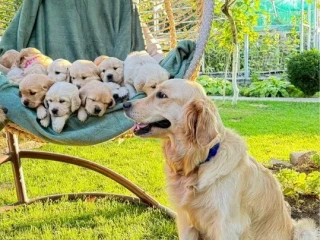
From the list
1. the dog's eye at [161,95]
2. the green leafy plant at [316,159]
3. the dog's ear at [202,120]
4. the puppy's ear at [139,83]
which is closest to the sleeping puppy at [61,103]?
the puppy's ear at [139,83]

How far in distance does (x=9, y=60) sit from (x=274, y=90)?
6.80m

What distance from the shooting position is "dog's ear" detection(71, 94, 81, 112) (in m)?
2.27

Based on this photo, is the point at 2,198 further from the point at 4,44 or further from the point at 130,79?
the point at 130,79

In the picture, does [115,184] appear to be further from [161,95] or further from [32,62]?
[161,95]

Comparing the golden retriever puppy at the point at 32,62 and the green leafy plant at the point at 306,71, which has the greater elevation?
the golden retriever puppy at the point at 32,62

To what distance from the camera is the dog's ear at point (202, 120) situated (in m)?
1.90

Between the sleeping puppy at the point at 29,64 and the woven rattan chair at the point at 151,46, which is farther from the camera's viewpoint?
the woven rattan chair at the point at 151,46

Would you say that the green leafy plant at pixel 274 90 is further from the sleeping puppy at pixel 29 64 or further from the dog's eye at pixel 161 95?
the dog's eye at pixel 161 95

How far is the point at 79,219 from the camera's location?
327 centimetres

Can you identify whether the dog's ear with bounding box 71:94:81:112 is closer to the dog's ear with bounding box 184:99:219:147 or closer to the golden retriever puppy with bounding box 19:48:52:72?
the golden retriever puppy with bounding box 19:48:52:72

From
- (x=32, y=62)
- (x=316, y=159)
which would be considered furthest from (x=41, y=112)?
(x=316, y=159)

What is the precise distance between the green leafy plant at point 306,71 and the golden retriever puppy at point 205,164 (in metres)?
6.82

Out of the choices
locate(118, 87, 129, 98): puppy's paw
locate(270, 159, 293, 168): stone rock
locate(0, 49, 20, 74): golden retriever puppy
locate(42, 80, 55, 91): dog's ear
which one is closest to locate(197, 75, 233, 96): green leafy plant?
locate(270, 159, 293, 168): stone rock

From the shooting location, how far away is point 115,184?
4125 millimetres
